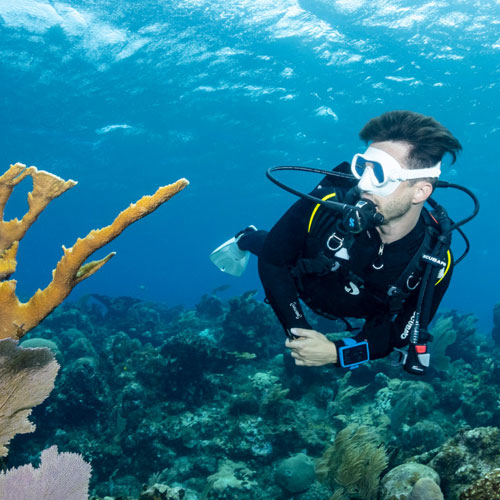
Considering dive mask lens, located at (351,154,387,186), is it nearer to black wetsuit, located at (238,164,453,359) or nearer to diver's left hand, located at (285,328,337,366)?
black wetsuit, located at (238,164,453,359)

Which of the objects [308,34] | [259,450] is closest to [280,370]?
[259,450]

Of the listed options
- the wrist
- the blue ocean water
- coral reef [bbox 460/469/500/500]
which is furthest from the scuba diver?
the blue ocean water

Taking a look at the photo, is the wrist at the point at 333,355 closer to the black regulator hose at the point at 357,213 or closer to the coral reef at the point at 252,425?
the black regulator hose at the point at 357,213

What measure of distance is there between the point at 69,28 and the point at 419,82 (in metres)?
19.1

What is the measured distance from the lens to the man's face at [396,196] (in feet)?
11.3

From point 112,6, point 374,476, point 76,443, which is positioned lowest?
point 76,443

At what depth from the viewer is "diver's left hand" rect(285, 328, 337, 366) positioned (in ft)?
10.9

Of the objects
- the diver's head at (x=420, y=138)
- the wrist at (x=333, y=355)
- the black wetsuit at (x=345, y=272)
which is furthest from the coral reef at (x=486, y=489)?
the diver's head at (x=420, y=138)

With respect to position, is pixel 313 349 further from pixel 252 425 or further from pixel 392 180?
pixel 252 425

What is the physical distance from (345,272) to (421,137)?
1496 mm

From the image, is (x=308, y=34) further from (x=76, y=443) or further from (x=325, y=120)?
(x=76, y=443)

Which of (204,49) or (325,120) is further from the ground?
(204,49)

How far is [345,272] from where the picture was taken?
3.72 metres

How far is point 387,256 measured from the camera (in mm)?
3697
